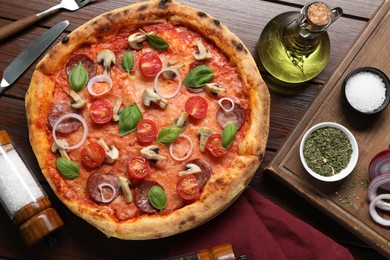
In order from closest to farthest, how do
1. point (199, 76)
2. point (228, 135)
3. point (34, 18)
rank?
1. point (228, 135)
2. point (199, 76)
3. point (34, 18)

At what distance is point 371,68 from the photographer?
135 inches

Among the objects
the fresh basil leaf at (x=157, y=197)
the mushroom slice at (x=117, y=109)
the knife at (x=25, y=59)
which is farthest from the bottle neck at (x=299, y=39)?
the knife at (x=25, y=59)

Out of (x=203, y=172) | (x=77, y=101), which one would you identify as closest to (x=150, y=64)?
(x=77, y=101)

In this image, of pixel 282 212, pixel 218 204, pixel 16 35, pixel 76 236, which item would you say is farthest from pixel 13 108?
pixel 282 212

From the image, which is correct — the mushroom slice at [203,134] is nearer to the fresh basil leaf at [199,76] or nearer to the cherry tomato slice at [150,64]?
the fresh basil leaf at [199,76]

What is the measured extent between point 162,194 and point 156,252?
505mm

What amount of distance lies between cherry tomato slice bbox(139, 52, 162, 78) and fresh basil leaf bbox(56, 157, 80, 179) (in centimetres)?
67

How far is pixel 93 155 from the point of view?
326 cm

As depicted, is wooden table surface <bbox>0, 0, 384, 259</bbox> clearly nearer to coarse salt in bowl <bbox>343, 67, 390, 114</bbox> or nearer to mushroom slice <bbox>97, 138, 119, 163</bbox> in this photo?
coarse salt in bowl <bbox>343, 67, 390, 114</bbox>

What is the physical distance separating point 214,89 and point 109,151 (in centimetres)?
70

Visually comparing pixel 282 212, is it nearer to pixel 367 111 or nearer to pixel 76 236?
pixel 367 111

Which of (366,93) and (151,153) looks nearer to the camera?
(151,153)

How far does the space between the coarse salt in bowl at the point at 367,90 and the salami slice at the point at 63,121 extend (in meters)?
1.61

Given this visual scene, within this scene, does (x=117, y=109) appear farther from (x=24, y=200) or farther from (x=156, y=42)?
(x=24, y=200)
